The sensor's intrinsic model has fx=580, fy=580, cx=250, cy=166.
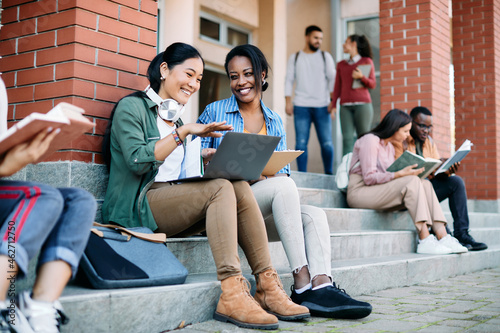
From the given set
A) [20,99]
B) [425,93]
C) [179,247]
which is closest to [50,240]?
[179,247]

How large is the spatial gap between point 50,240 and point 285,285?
1.76 metres

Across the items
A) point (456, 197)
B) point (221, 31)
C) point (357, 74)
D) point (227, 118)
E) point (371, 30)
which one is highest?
point (371, 30)

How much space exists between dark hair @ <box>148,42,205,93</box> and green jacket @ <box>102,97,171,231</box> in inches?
9.9

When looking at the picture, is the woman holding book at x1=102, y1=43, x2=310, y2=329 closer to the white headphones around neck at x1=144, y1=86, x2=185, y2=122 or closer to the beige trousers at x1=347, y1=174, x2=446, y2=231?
the white headphones around neck at x1=144, y1=86, x2=185, y2=122

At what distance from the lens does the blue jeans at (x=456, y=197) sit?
5805mm

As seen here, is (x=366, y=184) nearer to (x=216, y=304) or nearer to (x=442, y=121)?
(x=442, y=121)

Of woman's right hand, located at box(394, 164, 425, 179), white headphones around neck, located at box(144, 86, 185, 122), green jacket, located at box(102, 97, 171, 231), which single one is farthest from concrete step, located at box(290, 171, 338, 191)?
green jacket, located at box(102, 97, 171, 231)

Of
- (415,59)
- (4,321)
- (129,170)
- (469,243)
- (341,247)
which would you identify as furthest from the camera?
(415,59)

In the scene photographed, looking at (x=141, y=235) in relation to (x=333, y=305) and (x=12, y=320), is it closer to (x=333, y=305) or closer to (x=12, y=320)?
(x=12, y=320)

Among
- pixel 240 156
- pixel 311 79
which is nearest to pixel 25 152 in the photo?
pixel 240 156

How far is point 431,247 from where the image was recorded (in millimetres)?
5203

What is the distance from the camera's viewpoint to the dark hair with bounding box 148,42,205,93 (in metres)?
3.37

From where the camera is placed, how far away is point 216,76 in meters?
8.70

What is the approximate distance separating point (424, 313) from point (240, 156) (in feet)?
4.86
